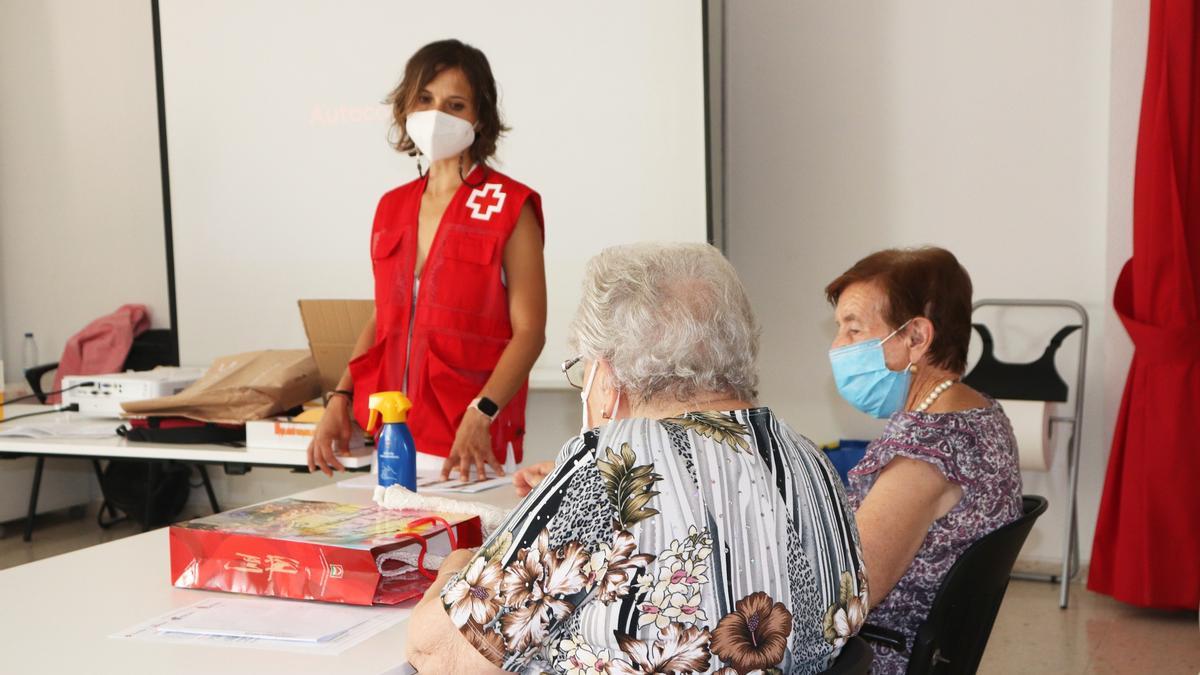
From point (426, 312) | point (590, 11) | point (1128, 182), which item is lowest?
point (426, 312)

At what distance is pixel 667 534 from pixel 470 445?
44.1 inches

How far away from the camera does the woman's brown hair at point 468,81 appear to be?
7.75ft

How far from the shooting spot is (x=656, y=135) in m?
4.00

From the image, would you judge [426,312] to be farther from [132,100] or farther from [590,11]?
[132,100]

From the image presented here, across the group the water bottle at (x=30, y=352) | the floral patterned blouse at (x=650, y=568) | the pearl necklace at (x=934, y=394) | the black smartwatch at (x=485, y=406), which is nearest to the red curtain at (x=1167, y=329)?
the pearl necklace at (x=934, y=394)

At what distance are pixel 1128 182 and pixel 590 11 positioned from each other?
1949 mm

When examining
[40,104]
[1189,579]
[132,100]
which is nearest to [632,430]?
[1189,579]

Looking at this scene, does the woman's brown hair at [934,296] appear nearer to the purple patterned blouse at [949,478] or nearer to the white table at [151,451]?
the purple patterned blouse at [949,478]

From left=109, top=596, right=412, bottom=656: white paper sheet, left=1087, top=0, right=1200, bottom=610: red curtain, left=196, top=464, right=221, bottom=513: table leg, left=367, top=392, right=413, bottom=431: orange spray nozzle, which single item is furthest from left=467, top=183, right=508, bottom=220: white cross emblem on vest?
left=196, top=464, right=221, bottom=513: table leg

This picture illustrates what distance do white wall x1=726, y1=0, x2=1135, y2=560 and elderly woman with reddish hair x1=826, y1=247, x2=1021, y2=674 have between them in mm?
2137

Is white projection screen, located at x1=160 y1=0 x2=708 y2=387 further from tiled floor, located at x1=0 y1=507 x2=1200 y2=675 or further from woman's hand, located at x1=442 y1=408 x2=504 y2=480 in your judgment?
woman's hand, located at x1=442 y1=408 x2=504 y2=480

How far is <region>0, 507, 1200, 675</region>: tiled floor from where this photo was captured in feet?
10.3

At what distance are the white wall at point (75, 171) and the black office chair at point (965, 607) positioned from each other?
14.3 ft

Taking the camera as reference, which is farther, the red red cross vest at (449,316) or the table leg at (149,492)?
the table leg at (149,492)
